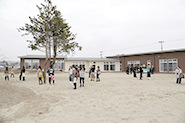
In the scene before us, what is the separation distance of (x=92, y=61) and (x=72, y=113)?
28891mm

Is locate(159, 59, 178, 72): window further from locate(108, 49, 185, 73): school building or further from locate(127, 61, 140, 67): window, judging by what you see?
locate(127, 61, 140, 67): window

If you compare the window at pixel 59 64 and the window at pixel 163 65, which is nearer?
the window at pixel 163 65

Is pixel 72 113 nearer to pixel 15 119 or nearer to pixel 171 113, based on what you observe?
pixel 15 119

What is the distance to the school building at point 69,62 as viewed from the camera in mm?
31419

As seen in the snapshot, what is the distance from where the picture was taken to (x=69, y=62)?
3266 cm

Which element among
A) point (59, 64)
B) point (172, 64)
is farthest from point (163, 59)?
Result: point (59, 64)

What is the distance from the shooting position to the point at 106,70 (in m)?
34.6

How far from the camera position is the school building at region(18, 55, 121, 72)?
31.4 m

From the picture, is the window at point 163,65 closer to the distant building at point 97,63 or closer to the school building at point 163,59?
the school building at point 163,59

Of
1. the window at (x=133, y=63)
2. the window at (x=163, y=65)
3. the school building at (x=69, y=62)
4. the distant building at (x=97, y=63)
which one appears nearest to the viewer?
the window at (x=163, y=65)

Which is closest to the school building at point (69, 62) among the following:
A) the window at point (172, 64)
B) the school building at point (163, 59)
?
the school building at point (163, 59)

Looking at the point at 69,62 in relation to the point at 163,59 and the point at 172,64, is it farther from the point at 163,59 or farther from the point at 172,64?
the point at 172,64

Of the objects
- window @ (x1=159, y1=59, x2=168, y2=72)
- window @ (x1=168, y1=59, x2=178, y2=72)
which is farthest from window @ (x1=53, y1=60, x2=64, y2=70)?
window @ (x1=168, y1=59, x2=178, y2=72)

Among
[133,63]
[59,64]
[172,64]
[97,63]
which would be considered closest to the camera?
[172,64]
